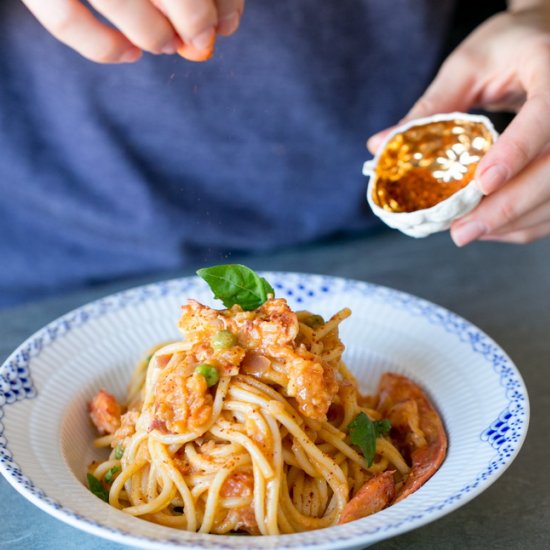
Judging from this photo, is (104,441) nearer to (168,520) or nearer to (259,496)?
(168,520)

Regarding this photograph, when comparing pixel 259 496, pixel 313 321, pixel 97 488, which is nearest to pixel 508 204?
pixel 313 321

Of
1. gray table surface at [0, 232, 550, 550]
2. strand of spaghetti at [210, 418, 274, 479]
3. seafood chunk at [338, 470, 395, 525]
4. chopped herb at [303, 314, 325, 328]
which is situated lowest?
gray table surface at [0, 232, 550, 550]

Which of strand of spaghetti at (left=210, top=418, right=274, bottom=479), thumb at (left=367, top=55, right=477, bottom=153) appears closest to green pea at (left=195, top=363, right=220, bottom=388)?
strand of spaghetti at (left=210, top=418, right=274, bottom=479)

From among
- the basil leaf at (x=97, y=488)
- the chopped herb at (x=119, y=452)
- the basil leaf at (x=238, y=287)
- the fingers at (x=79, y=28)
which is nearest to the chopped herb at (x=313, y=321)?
the basil leaf at (x=238, y=287)

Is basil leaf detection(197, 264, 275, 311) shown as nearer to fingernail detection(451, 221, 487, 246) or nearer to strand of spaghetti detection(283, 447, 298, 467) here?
strand of spaghetti detection(283, 447, 298, 467)

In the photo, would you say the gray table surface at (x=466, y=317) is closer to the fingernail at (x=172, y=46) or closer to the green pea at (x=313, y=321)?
the green pea at (x=313, y=321)

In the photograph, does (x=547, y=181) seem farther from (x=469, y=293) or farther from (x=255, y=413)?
(x=255, y=413)
